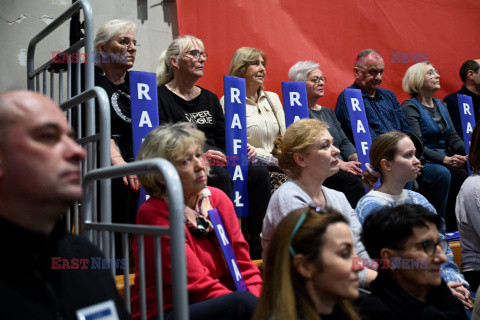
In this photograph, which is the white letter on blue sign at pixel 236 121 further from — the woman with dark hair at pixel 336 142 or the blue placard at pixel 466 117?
the blue placard at pixel 466 117

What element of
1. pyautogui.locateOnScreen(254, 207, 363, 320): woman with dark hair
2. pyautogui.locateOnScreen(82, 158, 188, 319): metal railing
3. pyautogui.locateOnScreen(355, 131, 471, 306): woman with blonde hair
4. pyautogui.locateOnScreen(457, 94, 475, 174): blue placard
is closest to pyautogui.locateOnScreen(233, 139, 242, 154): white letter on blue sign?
pyautogui.locateOnScreen(355, 131, 471, 306): woman with blonde hair

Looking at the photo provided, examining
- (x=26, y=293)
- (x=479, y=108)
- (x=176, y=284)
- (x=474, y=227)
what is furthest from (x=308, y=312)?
(x=479, y=108)

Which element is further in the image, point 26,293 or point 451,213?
point 451,213

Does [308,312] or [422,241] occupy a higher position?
[422,241]

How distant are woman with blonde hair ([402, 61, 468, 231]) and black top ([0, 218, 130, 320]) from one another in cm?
336

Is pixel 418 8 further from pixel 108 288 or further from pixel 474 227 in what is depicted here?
pixel 108 288

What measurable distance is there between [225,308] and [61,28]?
109 inches

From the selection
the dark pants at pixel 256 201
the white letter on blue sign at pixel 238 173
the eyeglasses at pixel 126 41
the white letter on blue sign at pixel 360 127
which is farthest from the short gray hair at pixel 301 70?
the eyeglasses at pixel 126 41

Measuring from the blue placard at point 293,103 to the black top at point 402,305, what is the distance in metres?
1.80

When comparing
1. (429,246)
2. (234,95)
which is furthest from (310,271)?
(234,95)

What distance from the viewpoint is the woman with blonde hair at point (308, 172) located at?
96.1 inches

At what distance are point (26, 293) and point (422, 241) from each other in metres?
1.24

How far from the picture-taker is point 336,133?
400cm

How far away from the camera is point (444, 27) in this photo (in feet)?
18.7
